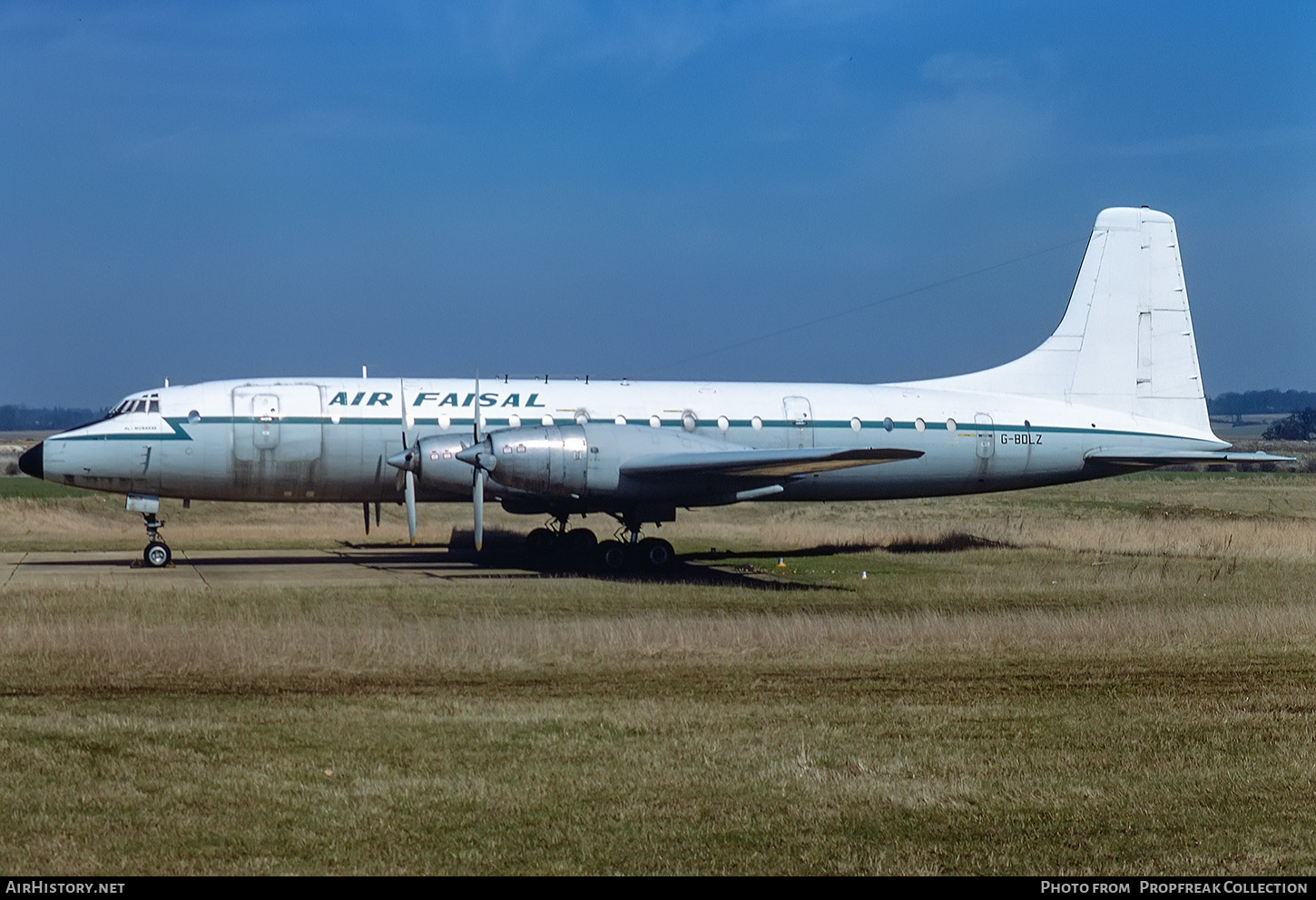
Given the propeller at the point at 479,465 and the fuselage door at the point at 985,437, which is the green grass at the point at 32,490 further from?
the fuselage door at the point at 985,437

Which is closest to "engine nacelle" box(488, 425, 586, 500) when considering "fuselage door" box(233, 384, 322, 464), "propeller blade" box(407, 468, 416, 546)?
"propeller blade" box(407, 468, 416, 546)

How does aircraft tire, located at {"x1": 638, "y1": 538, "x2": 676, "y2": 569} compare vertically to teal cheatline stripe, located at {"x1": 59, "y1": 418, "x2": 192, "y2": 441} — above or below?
below

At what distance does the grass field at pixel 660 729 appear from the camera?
8258mm

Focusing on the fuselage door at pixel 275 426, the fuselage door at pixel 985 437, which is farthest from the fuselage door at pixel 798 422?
the fuselage door at pixel 275 426

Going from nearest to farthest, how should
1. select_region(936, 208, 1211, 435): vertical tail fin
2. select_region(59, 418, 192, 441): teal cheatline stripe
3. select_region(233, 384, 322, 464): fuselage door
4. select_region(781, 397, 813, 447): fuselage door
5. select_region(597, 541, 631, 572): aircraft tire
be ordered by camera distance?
select_region(59, 418, 192, 441): teal cheatline stripe, select_region(233, 384, 322, 464): fuselage door, select_region(597, 541, 631, 572): aircraft tire, select_region(781, 397, 813, 447): fuselage door, select_region(936, 208, 1211, 435): vertical tail fin

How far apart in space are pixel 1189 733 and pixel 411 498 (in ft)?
61.7

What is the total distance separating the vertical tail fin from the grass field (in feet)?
31.1

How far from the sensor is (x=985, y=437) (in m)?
32.6

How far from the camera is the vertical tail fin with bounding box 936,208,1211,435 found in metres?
34.1

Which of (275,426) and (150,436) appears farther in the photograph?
(275,426)

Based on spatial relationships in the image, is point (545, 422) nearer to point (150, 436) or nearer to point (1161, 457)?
point (150, 436)

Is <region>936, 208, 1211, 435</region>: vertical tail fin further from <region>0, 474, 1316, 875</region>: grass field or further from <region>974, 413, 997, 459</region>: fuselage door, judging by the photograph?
<region>0, 474, 1316, 875</region>: grass field

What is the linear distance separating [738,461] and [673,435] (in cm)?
226

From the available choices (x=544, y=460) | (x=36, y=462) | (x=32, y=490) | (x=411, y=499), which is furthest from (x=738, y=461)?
(x=32, y=490)
